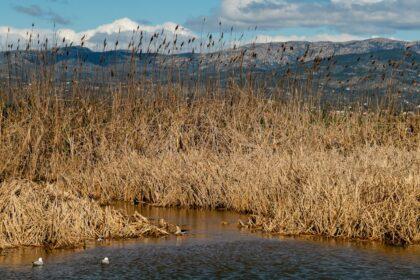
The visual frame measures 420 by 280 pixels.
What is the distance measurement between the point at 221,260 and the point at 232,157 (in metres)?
6.21

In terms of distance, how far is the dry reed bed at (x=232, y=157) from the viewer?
45.0 feet

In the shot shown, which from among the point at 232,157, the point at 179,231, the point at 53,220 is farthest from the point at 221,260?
the point at 232,157

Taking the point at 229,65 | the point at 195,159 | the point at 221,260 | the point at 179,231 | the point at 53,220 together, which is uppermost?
the point at 229,65

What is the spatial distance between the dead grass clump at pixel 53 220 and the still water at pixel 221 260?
0.32m

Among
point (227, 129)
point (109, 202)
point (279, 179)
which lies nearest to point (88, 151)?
point (109, 202)

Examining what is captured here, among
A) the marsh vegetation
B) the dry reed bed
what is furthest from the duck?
the dry reed bed

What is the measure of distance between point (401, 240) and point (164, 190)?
6.29 m

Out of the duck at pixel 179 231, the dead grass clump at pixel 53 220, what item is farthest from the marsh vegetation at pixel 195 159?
the duck at pixel 179 231

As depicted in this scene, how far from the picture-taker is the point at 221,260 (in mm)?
11820

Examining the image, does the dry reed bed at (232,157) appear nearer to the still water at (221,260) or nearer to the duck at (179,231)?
the still water at (221,260)

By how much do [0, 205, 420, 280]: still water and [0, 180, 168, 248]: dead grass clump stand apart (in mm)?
318

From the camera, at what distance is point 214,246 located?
1292 centimetres

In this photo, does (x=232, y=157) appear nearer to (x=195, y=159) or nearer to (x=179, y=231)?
(x=195, y=159)

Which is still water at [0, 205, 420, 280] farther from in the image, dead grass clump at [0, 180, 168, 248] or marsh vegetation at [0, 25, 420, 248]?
marsh vegetation at [0, 25, 420, 248]
